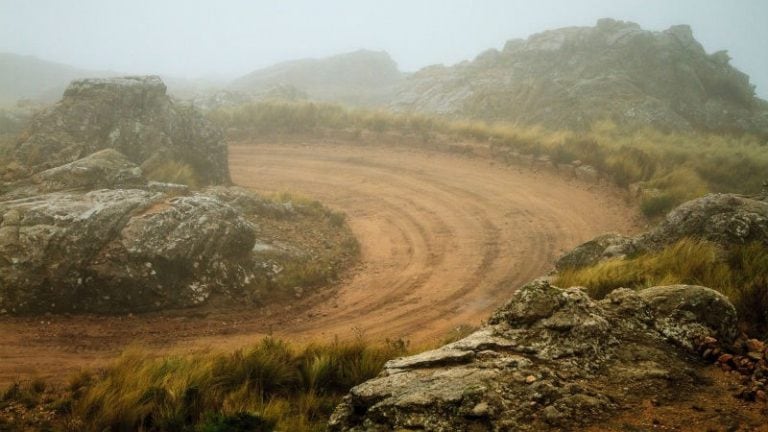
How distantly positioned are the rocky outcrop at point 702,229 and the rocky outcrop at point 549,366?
12.8 ft

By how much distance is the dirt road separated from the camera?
8.12 m

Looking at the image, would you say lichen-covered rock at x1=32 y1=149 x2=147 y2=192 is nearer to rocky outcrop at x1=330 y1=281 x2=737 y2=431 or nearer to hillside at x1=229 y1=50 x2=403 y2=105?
rocky outcrop at x1=330 y1=281 x2=737 y2=431

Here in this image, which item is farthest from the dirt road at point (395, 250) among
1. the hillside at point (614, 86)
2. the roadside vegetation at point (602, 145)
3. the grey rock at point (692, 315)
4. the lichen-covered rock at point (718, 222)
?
the hillside at point (614, 86)

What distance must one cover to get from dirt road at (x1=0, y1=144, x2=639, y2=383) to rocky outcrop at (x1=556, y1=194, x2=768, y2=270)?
1.77 m

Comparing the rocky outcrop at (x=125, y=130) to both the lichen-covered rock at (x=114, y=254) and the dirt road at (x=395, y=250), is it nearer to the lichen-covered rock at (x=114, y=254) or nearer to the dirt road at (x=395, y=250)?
the dirt road at (x=395, y=250)

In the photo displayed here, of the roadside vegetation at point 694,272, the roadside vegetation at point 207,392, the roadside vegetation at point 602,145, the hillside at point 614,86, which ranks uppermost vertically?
the hillside at point 614,86

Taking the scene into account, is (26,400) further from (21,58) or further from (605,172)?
(21,58)

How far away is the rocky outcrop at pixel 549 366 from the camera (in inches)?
150

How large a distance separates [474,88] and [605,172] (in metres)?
17.7

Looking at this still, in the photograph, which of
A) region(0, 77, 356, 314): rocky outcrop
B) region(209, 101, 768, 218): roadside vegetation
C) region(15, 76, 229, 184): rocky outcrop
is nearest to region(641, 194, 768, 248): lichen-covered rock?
region(209, 101, 768, 218): roadside vegetation

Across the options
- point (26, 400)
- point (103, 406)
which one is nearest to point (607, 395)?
point (103, 406)

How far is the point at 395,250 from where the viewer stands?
12820mm

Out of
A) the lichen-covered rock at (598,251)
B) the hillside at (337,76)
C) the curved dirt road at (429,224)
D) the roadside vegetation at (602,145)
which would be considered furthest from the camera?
the hillside at (337,76)

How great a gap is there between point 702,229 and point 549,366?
20.1 feet
